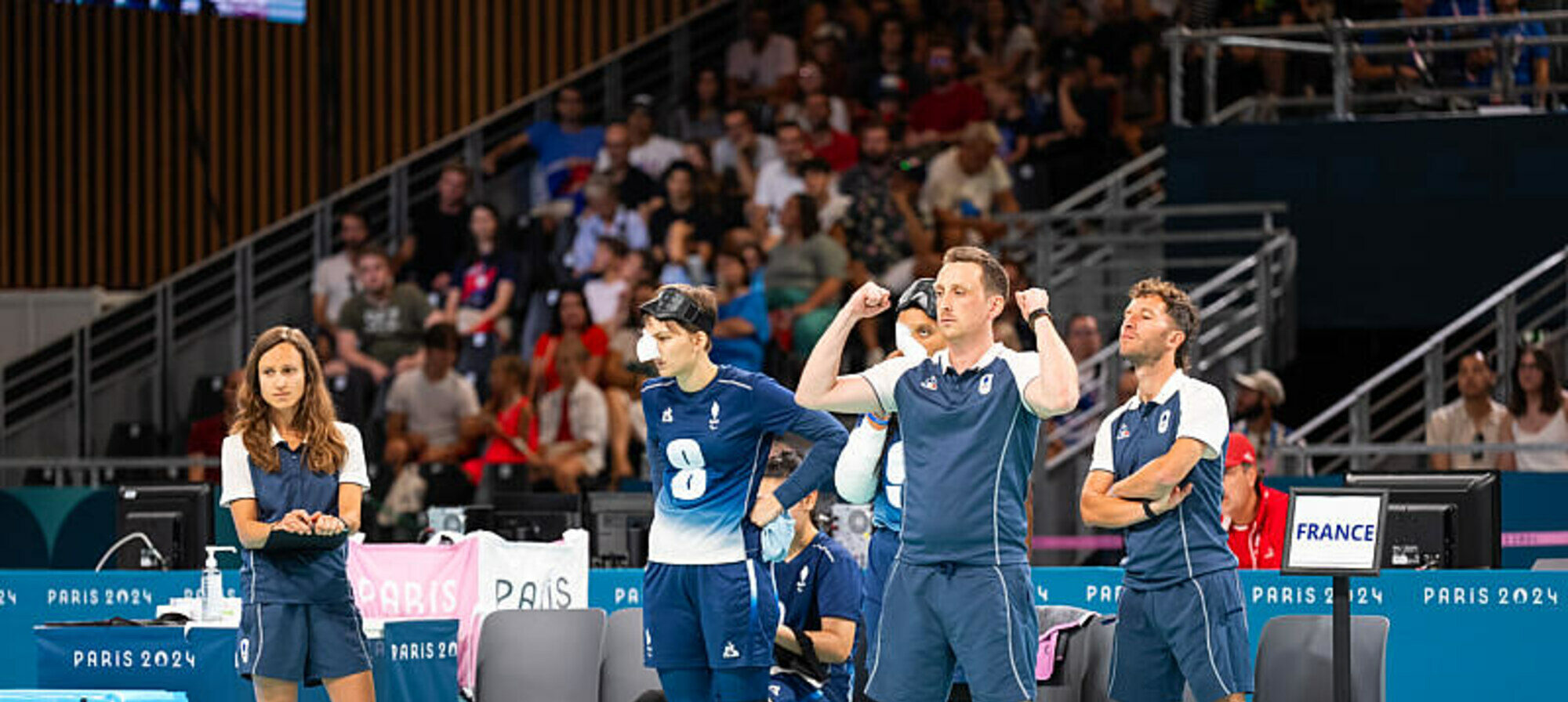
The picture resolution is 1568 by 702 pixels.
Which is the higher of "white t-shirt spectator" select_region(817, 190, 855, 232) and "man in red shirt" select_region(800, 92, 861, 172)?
"man in red shirt" select_region(800, 92, 861, 172)

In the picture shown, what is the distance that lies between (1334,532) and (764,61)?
1204cm

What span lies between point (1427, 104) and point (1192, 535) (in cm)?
991

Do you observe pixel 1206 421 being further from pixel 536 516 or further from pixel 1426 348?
pixel 1426 348

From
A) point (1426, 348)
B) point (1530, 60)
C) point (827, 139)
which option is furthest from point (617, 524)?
point (1530, 60)

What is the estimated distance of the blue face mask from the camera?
28.0ft

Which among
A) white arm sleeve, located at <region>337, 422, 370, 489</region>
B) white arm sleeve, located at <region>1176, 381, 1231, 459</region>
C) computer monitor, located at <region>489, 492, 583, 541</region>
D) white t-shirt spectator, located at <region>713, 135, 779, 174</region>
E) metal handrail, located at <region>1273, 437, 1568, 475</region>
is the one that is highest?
white t-shirt spectator, located at <region>713, 135, 779, 174</region>

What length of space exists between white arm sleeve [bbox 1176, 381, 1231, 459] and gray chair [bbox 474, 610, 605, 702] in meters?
2.91

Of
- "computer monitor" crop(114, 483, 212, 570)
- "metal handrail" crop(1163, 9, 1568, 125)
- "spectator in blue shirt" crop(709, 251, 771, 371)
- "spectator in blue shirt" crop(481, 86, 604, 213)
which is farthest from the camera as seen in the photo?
"spectator in blue shirt" crop(481, 86, 604, 213)

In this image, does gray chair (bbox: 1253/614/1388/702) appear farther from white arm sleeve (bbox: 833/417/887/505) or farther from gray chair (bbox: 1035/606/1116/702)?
white arm sleeve (bbox: 833/417/887/505)

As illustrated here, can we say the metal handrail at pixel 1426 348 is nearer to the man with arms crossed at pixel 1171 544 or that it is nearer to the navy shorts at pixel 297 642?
the man with arms crossed at pixel 1171 544

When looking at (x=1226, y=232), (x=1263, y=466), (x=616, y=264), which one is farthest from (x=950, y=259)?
(x=616, y=264)

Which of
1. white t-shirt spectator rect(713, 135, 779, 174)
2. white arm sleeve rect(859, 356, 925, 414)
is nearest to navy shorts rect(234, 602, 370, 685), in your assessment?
white arm sleeve rect(859, 356, 925, 414)

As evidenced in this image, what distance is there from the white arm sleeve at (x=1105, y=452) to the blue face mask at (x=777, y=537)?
111 centimetres

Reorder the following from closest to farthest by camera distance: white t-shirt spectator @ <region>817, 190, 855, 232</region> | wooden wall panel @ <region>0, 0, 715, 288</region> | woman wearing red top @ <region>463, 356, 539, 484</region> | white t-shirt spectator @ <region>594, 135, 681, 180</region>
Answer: woman wearing red top @ <region>463, 356, 539, 484</region>
white t-shirt spectator @ <region>817, 190, 855, 232</region>
white t-shirt spectator @ <region>594, 135, 681, 180</region>
wooden wall panel @ <region>0, 0, 715, 288</region>
